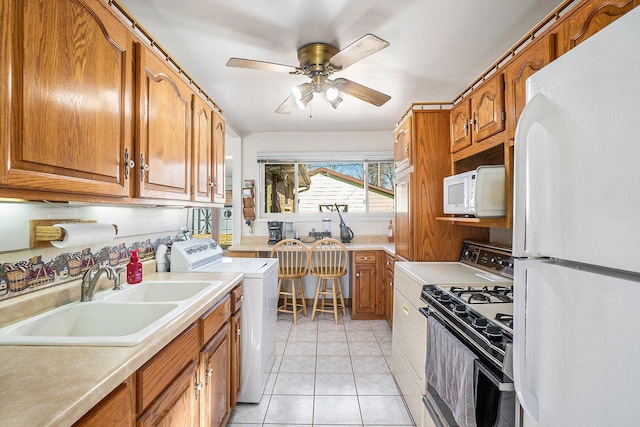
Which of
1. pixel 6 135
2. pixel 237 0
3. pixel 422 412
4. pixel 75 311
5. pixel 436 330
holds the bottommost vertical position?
pixel 422 412

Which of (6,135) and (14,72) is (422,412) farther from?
(14,72)

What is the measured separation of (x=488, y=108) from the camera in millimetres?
1701

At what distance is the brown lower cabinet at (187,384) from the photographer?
2.61 feet

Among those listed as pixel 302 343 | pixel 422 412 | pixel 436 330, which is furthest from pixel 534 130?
pixel 302 343

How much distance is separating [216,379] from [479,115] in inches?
83.7

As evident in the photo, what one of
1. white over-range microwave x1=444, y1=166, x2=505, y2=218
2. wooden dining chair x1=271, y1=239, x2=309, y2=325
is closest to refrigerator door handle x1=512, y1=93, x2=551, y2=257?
white over-range microwave x1=444, y1=166, x2=505, y2=218

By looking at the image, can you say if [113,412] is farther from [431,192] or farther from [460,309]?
[431,192]

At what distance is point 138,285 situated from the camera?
1599 millimetres

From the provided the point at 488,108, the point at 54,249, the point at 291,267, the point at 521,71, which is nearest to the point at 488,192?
the point at 488,108

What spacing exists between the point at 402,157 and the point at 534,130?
1932mm

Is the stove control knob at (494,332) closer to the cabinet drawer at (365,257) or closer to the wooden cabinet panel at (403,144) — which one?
the wooden cabinet panel at (403,144)

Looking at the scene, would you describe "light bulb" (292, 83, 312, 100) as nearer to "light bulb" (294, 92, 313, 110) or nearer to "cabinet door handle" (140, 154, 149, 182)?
"light bulb" (294, 92, 313, 110)

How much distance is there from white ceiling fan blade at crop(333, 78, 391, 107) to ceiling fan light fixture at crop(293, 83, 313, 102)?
0.19m

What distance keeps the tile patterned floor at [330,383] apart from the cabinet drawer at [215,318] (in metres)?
0.74
